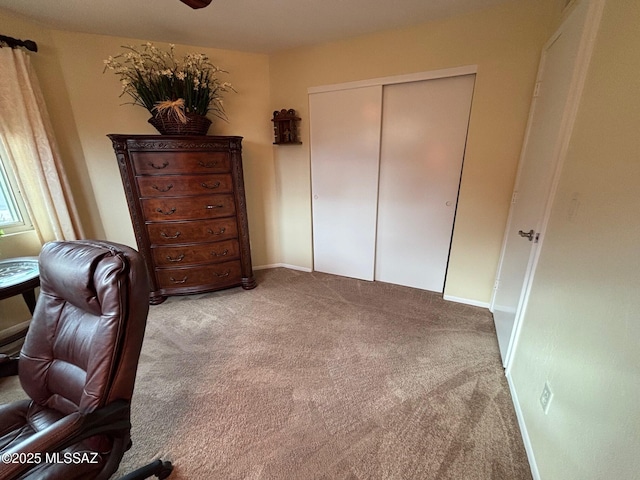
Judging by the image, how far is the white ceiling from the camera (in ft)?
5.98

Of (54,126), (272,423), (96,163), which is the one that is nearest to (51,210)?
(96,163)

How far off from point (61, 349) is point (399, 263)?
259 cm

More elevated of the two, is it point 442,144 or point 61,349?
point 442,144

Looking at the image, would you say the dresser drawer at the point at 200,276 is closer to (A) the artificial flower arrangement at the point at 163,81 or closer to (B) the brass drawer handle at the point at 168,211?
(B) the brass drawer handle at the point at 168,211

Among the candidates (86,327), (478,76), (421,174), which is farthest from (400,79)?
(86,327)

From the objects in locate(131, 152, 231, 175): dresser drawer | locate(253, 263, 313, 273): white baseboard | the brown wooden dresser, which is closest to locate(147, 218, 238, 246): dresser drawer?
the brown wooden dresser

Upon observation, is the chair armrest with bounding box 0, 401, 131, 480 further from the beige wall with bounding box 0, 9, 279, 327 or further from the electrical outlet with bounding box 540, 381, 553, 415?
the beige wall with bounding box 0, 9, 279, 327

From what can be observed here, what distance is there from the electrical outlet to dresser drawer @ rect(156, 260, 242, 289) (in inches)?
96.0

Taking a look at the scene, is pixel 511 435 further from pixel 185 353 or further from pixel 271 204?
pixel 271 204

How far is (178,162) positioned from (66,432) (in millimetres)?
1968

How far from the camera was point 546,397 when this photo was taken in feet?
3.66

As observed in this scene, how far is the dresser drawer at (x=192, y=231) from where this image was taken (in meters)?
2.31

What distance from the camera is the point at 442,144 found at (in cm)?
229

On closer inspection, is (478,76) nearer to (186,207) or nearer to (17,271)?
(186,207)
